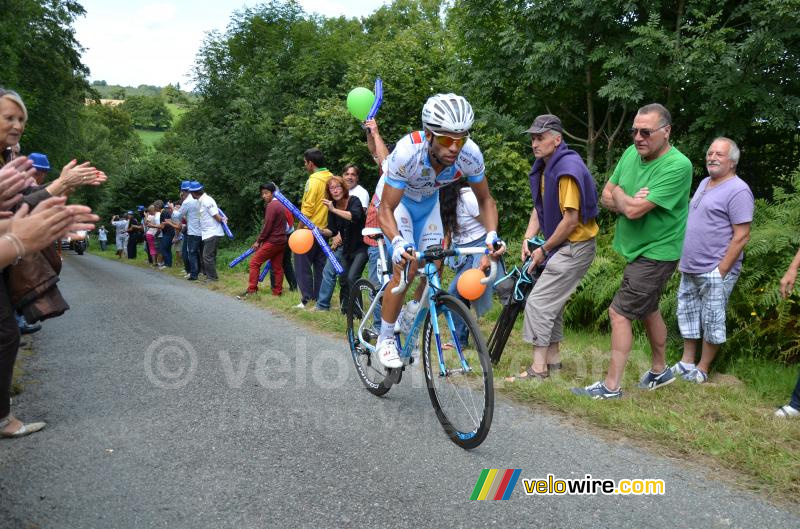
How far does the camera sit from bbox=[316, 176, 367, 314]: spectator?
8.77 meters

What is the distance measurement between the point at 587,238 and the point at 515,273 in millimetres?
839

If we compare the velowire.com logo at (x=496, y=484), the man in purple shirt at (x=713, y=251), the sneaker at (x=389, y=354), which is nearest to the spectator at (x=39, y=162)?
the sneaker at (x=389, y=354)

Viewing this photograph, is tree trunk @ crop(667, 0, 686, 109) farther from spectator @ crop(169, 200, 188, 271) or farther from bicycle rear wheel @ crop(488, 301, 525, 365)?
spectator @ crop(169, 200, 188, 271)

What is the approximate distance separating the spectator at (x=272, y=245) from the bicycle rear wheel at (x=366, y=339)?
5.65 metres

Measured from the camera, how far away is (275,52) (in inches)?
1208

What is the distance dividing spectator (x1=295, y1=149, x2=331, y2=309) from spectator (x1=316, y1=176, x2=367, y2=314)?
745mm

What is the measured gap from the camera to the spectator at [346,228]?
877cm

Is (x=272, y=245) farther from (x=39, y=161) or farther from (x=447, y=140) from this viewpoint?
(x=447, y=140)

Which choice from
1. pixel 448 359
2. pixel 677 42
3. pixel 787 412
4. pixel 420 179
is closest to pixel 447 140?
pixel 420 179

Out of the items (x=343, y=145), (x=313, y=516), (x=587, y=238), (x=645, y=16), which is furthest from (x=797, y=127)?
(x=343, y=145)

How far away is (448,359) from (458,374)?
0.13 metres

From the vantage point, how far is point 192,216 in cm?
1496

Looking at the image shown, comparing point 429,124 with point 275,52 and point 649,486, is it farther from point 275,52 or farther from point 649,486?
point 275,52

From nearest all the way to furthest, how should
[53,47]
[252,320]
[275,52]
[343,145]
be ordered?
[252,320] → [343,145] → [275,52] → [53,47]
